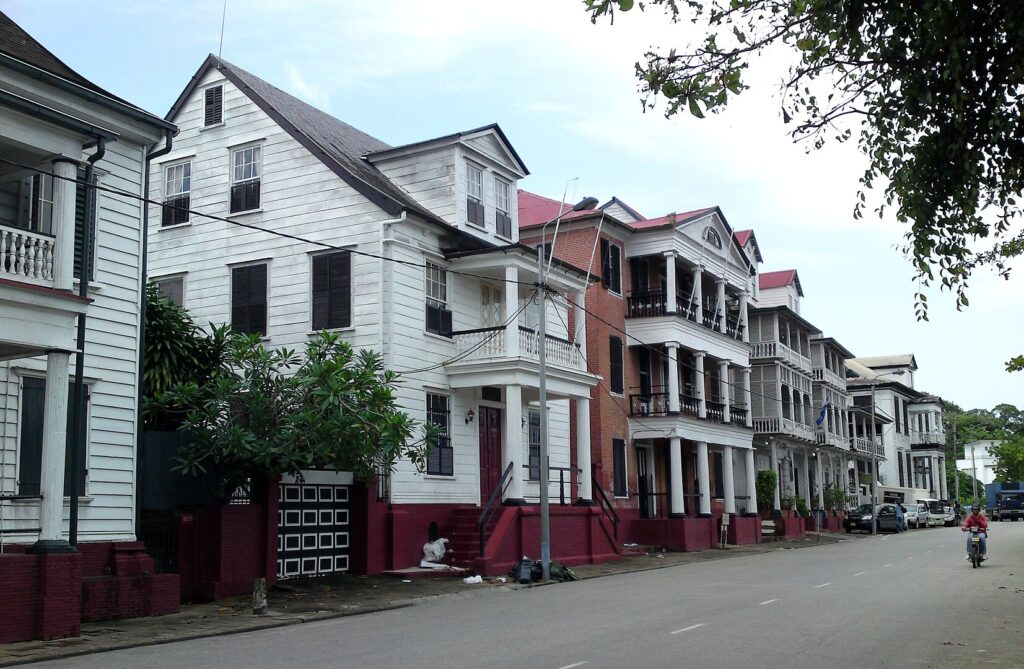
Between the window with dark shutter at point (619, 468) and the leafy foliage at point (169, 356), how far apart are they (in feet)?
57.6

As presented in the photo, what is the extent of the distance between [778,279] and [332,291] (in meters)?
36.3

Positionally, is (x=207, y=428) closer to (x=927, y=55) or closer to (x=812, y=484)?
(x=927, y=55)

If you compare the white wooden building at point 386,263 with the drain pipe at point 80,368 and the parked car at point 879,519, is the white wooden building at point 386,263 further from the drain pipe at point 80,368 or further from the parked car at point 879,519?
Result: the parked car at point 879,519

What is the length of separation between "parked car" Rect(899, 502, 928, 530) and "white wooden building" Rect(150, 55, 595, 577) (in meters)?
37.3

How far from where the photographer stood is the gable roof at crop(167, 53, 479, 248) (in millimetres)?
26141

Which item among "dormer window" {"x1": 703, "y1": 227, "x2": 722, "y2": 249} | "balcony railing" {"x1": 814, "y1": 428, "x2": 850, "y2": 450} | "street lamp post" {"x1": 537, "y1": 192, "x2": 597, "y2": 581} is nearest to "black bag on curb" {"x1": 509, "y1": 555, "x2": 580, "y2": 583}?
"street lamp post" {"x1": 537, "y1": 192, "x2": 597, "y2": 581}

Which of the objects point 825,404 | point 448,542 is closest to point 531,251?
point 448,542

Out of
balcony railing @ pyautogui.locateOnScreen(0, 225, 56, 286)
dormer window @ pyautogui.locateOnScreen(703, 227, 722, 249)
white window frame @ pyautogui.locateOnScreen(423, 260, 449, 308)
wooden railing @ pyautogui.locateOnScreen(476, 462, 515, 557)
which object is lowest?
wooden railing @ pyautogui.locateOnScreen(476, 462, 515, 557)

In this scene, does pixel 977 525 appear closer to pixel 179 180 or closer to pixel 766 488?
pixel 766 488

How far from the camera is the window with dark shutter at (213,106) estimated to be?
1120 inches

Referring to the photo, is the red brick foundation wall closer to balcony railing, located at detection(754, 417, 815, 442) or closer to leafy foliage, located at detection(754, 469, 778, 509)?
leafy foliage, located at detection(754, 469, 778, 509)

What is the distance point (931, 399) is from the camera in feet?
298

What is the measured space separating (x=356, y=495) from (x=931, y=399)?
77.4 meters

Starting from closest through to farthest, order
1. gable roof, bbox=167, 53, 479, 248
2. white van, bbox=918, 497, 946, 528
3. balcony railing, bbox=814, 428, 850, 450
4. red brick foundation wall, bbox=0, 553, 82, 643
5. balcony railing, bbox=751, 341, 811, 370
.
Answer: red brick foundation wall, bbox=0, 553, 82, 643
gable roof, bbox=167, 53, 479, 248
balcony railing, bbox=751, 341, 811, 370
balcony railing, bbox=814, 428, 850, 450
white van, bbox=918, 497, 946, 528
